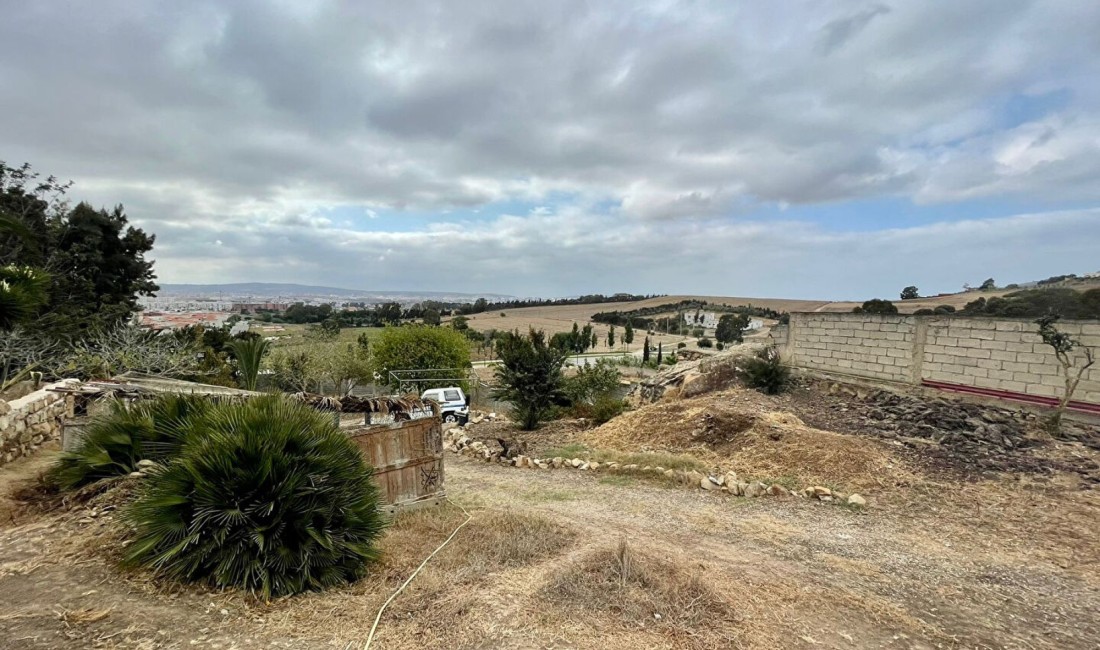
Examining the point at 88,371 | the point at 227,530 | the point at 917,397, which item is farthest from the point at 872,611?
the point at 88,371

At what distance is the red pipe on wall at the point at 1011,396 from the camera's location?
31.5 ft

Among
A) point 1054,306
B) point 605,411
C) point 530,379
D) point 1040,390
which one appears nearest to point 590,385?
point 605,411

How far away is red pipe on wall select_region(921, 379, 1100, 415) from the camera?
9.60 metres

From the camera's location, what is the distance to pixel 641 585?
13.7 ft

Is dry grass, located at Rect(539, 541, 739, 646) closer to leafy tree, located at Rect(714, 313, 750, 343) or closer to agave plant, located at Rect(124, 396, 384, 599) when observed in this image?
agave plant, located at Rect(124, 396, 384, 599)

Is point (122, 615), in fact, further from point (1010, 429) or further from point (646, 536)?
point (1010, 429)

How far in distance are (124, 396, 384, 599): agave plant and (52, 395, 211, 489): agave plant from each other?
1578mm

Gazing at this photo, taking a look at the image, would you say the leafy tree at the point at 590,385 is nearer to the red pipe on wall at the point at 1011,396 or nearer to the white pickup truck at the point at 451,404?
the white pickup truck at the point at 451,404

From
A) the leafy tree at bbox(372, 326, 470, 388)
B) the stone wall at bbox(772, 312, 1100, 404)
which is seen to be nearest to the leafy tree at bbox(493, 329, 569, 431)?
the stone wall at bbox(772, 312, 1100, 404)

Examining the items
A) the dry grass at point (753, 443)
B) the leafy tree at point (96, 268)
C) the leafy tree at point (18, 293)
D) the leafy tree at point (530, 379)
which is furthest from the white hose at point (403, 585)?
the leafy tree at point (96, 268)

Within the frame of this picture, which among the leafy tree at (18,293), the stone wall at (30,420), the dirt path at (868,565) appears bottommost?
the dirt path at (868,565)

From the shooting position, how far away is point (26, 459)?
7.29 m

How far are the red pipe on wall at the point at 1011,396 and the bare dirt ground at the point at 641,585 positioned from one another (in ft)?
13.1

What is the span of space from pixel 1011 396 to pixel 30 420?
17.4 m
